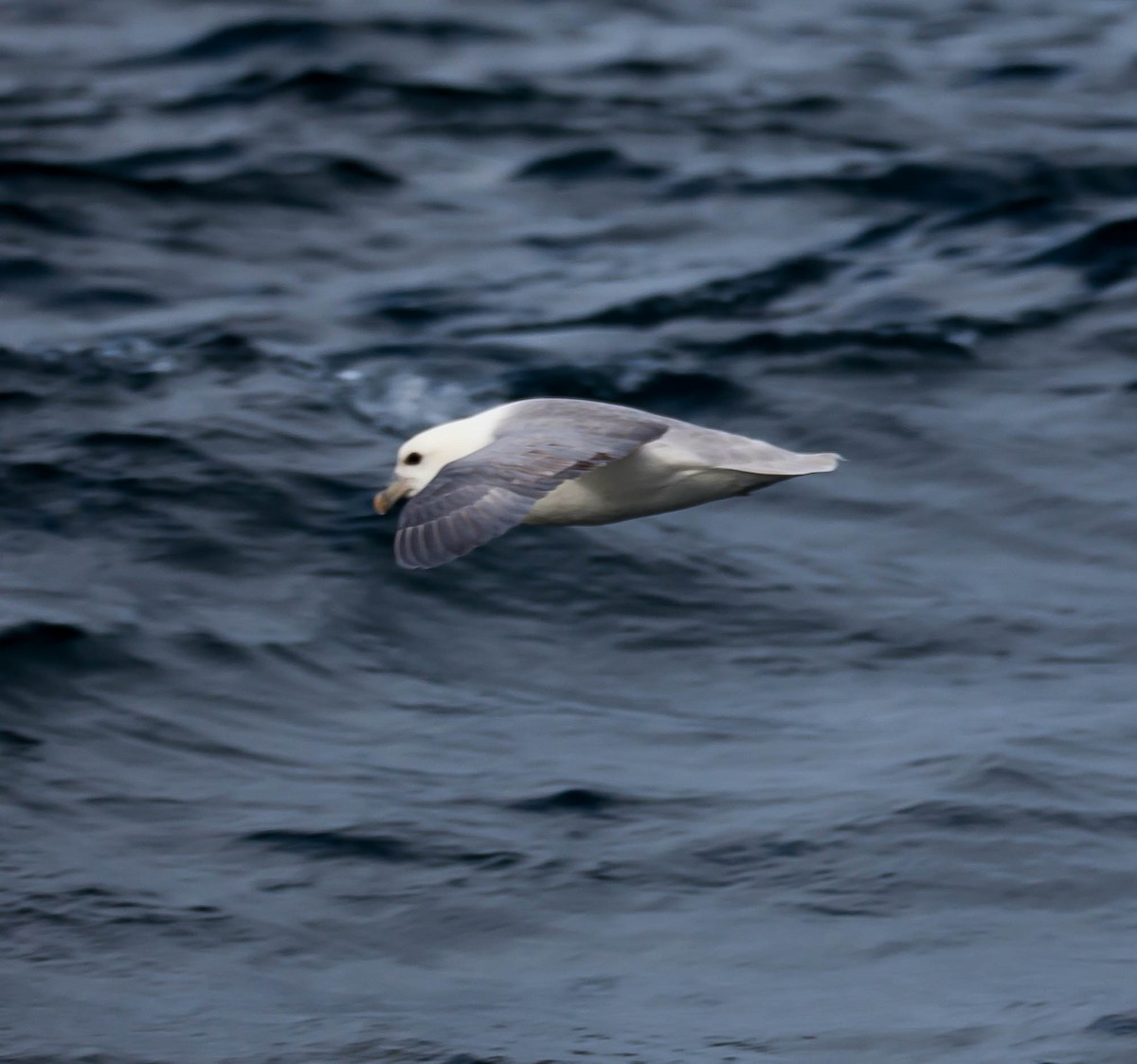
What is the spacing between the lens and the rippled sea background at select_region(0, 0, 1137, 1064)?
6.92m

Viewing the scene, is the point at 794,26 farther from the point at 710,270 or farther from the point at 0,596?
the point at 0,596

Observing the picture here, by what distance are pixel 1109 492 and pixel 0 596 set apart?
4988 mm

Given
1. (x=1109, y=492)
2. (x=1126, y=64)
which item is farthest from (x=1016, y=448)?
(x=1126, y=64)

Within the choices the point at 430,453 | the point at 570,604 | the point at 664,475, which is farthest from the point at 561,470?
the point at 570,604

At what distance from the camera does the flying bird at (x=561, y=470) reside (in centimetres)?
562

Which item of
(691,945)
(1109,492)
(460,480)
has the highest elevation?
(460,480)

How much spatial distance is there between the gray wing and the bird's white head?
143mm

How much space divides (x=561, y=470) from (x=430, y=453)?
2.56 ft

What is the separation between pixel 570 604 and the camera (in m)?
9.30

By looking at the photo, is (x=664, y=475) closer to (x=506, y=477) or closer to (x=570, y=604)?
(x=506, y=477)

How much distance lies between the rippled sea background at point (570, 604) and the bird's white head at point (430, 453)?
5.22ft

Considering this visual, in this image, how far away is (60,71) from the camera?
17.2 m

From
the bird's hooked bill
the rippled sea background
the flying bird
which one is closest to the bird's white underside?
the flying bird

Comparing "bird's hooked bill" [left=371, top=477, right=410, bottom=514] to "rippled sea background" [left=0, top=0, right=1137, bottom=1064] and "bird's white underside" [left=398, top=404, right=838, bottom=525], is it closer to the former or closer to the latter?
"bird's white underside" [left=398, top=404, right=838, bottom=525]
